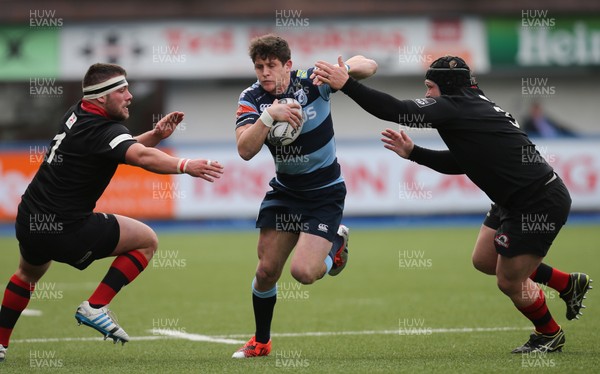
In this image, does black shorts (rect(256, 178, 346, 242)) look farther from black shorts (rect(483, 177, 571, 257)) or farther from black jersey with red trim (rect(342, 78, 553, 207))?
black shorts (rect(483, 177, 571, 257))

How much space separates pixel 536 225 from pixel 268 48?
7.90ft

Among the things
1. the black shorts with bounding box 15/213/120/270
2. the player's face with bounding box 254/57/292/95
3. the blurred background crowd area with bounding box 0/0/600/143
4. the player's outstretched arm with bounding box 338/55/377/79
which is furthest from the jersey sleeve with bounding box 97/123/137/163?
the blurred background crowd area with bounding box 0/0/600/143

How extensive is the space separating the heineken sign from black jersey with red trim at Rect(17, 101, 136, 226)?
18.4 meters

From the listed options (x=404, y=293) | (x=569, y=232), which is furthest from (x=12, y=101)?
(x=404, y=293)

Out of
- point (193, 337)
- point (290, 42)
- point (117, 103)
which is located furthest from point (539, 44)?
point (117, 103)

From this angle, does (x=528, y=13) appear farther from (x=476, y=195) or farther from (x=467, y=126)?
(x=467, y=126)

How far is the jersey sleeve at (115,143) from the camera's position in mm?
6766

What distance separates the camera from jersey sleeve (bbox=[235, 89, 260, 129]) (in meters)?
7.14

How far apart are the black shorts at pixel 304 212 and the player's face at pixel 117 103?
1399 millimetres

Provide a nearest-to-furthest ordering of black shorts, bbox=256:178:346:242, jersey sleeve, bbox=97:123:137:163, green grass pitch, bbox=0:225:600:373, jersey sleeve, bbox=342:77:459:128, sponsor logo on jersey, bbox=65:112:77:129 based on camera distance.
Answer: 1. jersey sleeve, bbox=342:77:459:128
2. jersey sleeve, bbox=97:123:137:163
3. green grass pitch, bbox=0:225:600:373
4. sponsor logo on jersey, bbox=65:112:77:129
5. black shorts, bbox=256:178:346:242

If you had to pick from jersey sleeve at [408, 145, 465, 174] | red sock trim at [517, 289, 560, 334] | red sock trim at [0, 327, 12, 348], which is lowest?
red sock trim at [0, 327, 12, 348]

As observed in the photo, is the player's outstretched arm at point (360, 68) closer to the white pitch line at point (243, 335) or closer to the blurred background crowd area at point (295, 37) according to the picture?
the white pitch line at point (243, 335)

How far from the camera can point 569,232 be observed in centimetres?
1873

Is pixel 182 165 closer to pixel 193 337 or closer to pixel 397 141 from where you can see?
pixel 397 141
